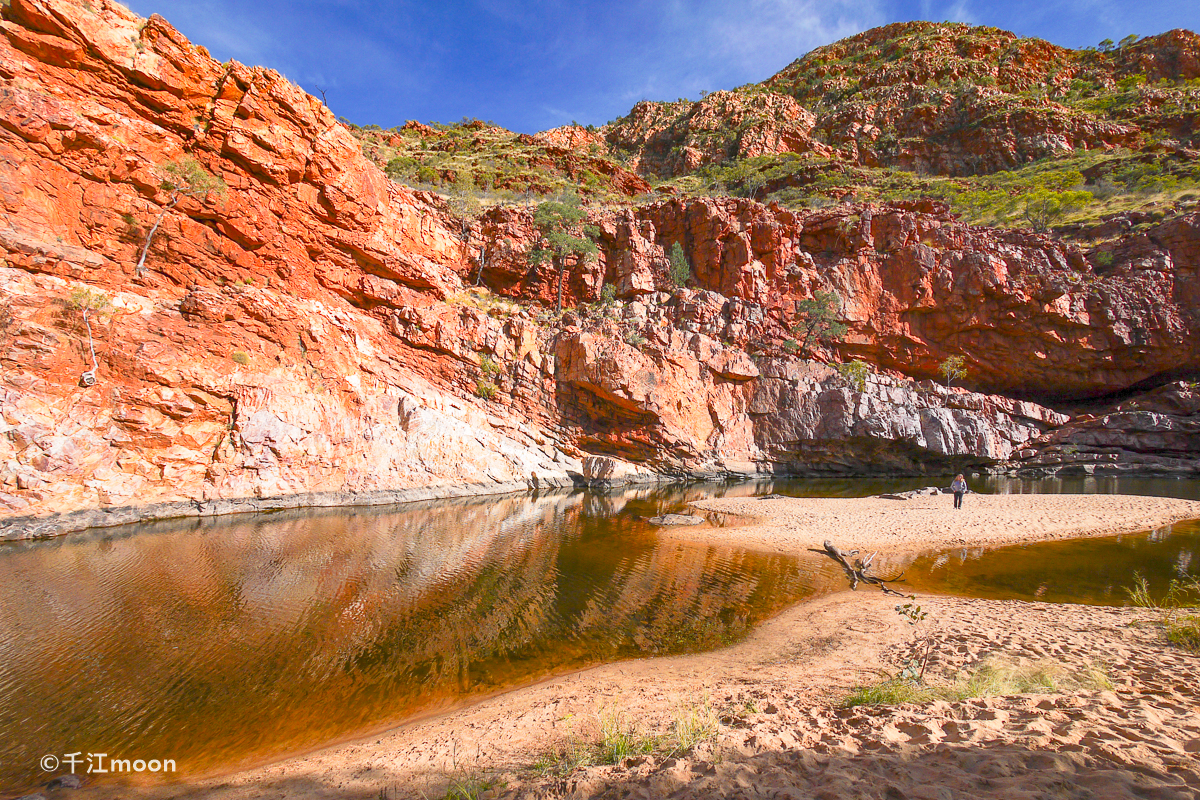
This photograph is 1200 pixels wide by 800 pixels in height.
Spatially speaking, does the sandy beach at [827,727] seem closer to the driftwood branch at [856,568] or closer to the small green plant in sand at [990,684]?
the small green plant in sand at [990,684]

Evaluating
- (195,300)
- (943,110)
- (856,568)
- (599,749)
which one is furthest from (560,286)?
(943,110)

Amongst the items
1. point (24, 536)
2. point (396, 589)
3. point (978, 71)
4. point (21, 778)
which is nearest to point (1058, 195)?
point (978, 71)

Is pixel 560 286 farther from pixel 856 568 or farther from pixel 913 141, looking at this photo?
pixel 913 141

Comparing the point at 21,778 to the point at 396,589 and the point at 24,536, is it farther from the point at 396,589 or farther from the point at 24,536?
the point at 24,536

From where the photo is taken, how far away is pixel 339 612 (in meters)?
10.0

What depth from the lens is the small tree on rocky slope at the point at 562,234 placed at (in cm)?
4216

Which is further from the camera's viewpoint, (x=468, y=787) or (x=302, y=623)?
(x=302, y=623)

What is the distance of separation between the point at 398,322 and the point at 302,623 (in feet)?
85.7

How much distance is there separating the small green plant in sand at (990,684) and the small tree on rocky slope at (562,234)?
3837 cm

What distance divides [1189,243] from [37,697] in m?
68.8

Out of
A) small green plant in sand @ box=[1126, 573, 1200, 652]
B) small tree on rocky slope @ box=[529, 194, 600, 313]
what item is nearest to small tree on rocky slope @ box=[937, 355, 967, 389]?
small tree on rocky slope @ box=[529, 194, 600, 313]

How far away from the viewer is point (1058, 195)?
159 feet

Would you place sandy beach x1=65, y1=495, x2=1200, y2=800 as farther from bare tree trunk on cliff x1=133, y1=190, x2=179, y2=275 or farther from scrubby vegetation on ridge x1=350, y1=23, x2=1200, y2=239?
scrubby vegetation on ridge x1=350, y1=23, x2=1200, y2=239

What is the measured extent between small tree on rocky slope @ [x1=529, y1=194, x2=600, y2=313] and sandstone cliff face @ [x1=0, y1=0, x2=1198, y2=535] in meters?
1.48
